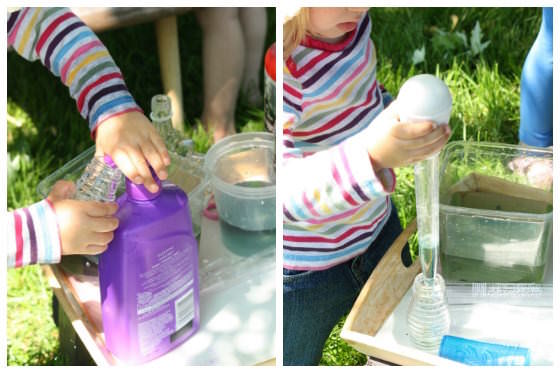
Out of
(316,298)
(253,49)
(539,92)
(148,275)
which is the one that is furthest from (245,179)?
(253,49)

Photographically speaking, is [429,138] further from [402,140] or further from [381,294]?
[381,294]

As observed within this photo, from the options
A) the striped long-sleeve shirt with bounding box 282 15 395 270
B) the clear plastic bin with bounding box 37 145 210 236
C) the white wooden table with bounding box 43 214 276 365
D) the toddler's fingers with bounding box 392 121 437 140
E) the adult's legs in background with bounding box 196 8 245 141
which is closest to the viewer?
the toddler's fingers with bounding box 392 121 437 140

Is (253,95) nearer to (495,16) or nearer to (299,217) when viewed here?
(495,16)

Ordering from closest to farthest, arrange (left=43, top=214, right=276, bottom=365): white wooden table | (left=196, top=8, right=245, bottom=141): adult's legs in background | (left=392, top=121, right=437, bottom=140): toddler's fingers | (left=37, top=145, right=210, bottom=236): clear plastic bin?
(left=392, top=121, right=437, bottom=140): toddler's fingers < (left=43, top=214, right=276, bottom=365): white wooden table < (left=37, top=145, right=210, bottom=236): clear plastic bin < (left=196, top=8, right=245, bottom=141): adult's legs in background

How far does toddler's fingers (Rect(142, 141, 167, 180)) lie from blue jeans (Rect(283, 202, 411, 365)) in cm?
25

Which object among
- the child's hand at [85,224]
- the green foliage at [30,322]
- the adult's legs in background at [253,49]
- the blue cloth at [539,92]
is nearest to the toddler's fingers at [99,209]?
the child's hand at [85,224]

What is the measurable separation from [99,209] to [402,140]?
1.01 feet

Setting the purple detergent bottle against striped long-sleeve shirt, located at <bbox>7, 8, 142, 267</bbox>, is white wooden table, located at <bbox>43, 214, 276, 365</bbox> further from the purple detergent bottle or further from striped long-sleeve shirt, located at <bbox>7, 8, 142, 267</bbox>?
striped long-sleeve shirt, located at <bbox>7, 8, 142, 267</bbox>

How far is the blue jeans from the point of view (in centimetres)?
100

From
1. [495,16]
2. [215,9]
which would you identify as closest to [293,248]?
[215,9]

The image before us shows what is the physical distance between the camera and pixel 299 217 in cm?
79

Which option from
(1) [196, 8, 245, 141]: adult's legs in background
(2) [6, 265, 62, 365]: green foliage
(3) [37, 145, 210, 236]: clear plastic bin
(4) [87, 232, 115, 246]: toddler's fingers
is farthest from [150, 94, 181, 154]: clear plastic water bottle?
(1) [196, 8, 245, 141]: adult's legs in background

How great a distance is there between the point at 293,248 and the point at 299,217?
0.20m
